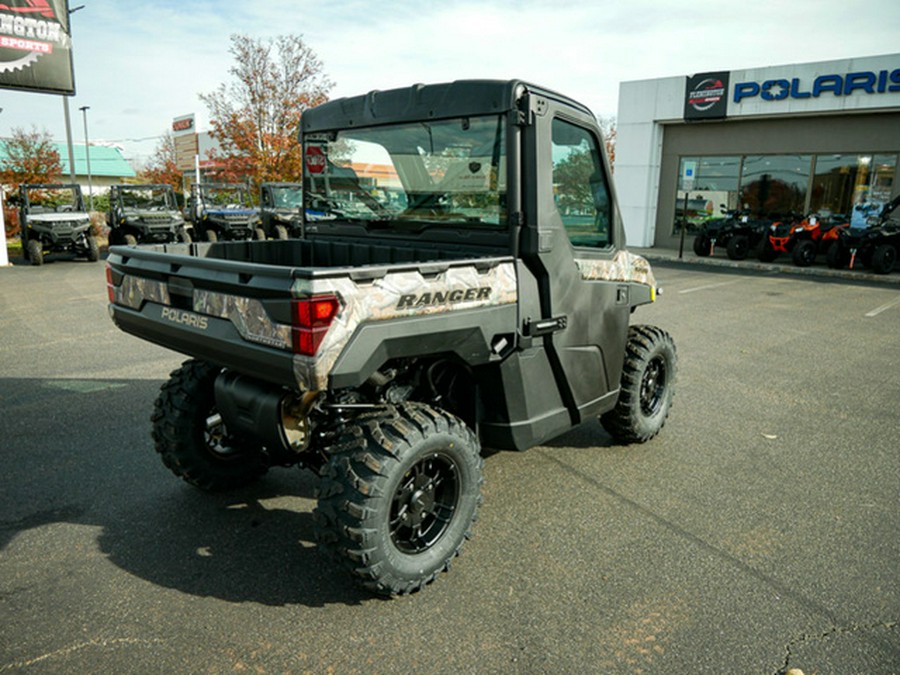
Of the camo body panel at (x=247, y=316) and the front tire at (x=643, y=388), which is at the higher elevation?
the camo body panel at (x=247, y=316)

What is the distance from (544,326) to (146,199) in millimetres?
16501

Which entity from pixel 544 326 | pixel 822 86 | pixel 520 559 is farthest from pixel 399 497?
pixel 822 86

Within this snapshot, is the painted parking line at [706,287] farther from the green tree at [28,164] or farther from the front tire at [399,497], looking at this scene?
the green tree at [28,164]

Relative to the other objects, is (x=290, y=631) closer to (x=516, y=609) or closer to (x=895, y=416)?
(x=516, y=609)

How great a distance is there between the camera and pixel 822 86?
1725 centimetres

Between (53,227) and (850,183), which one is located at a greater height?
(850,183)

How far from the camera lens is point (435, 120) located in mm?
3441

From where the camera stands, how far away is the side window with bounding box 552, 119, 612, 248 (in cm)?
342

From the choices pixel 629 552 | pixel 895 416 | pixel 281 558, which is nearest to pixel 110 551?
pixel 281 558

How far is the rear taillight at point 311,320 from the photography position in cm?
241

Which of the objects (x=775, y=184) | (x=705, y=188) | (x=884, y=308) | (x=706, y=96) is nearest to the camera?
(x=884, y=308)

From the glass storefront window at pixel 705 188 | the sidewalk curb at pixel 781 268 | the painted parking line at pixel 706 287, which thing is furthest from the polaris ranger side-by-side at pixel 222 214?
the glass storefront window at pixel 705 188

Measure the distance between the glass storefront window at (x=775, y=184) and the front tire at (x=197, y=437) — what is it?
1887 cm

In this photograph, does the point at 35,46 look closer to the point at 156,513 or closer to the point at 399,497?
the point at 156,513
